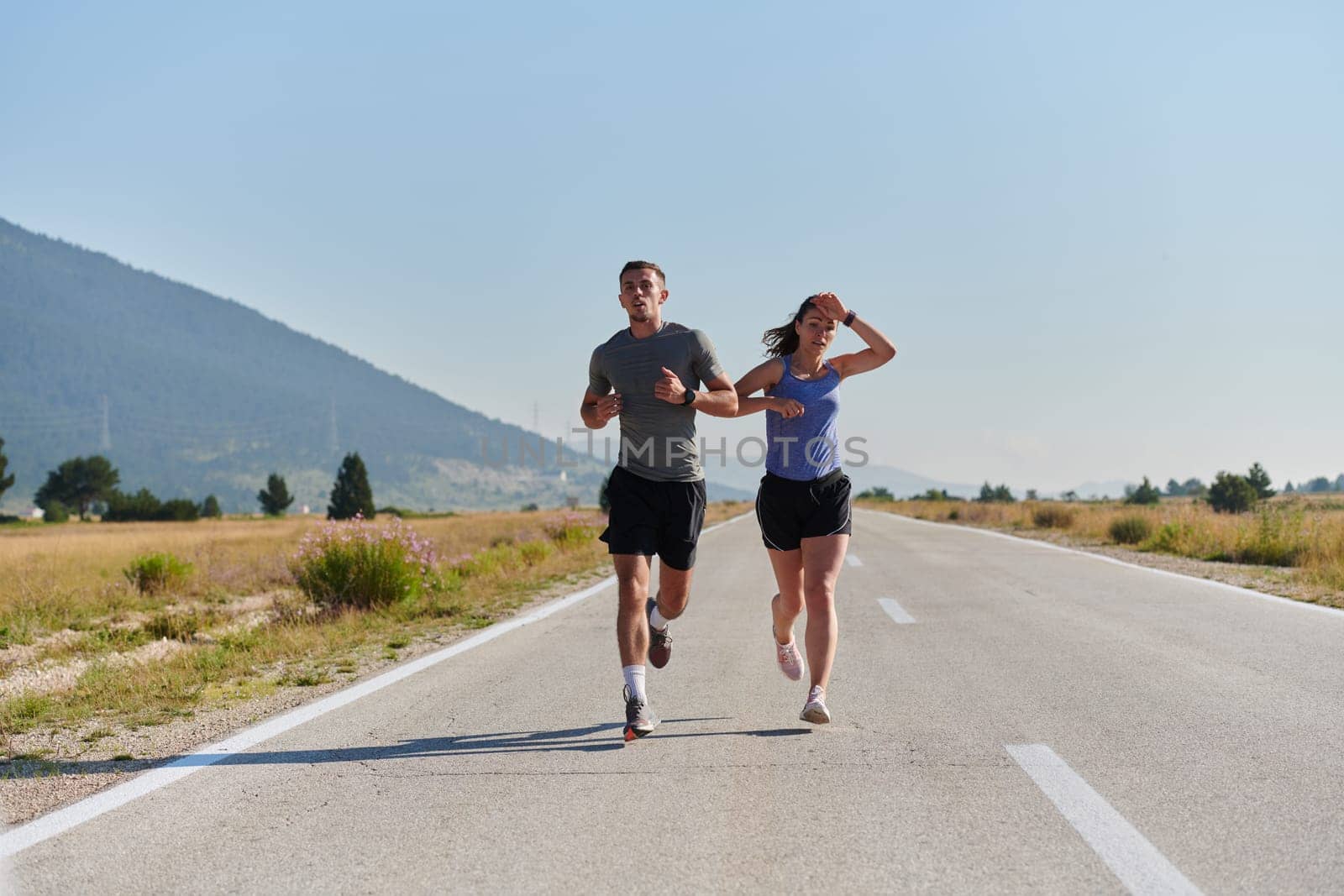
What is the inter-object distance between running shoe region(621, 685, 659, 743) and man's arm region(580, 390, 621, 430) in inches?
53.6

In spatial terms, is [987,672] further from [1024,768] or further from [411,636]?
[411,636]

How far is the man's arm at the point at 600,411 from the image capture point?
17.9 ft

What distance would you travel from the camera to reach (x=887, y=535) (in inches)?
1044

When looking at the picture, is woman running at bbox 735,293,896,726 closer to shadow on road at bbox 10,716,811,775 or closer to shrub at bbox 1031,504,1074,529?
shadow on road at bbox 10,716,811,775

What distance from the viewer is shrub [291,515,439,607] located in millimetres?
11641

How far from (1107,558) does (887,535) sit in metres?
9.10

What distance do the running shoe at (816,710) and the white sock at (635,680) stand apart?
0.81m

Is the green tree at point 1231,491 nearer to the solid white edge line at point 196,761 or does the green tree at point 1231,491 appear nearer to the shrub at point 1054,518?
the shrub at point 1054,518

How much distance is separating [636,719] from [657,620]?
856 mm

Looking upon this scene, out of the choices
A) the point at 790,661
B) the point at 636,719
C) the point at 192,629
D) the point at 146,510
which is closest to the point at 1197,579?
the point at 790,661

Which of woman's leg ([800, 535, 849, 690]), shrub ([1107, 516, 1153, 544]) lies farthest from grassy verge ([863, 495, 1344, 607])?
woman's leg ([800, 535, 849, 690])

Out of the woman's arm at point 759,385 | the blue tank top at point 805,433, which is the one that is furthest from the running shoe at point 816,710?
the woman's arm at point 759,385

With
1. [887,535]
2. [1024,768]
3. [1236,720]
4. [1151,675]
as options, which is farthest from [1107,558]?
[1024,768]

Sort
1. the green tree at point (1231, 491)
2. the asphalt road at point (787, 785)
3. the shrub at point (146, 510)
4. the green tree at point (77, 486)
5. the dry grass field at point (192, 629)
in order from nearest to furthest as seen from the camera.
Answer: the asphalt road at point (787, 785), the dry grass field at point (192, 629), the green tree at point (1231, 491), the shrub at point (146, 510), the green tree at point (77, 486)
